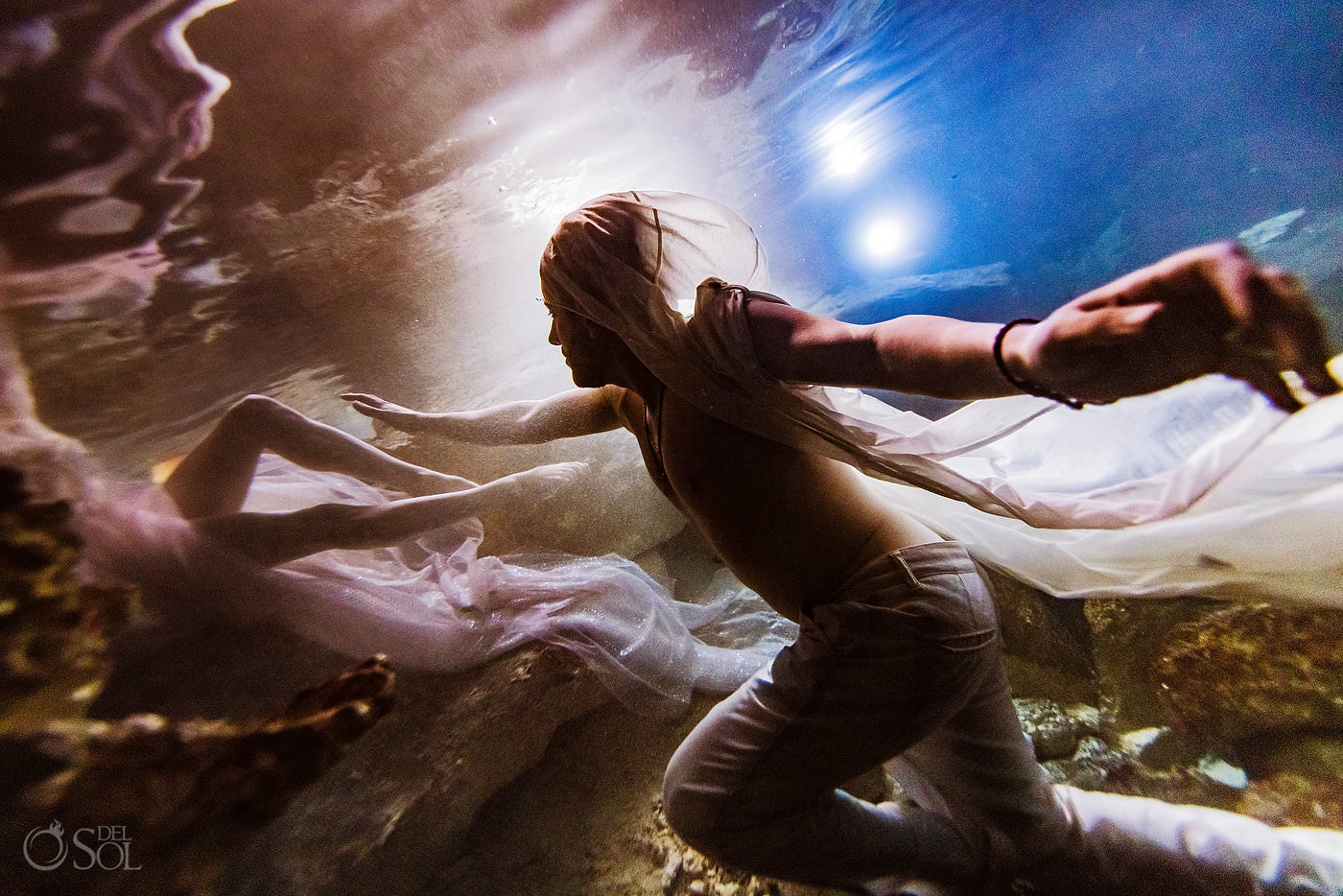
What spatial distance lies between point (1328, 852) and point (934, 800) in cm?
108

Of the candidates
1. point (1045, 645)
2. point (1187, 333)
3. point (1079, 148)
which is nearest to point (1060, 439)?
point (1187, 333)

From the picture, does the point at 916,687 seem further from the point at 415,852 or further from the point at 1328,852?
the point at 415,852

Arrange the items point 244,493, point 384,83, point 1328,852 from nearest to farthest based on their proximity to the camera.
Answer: point 1328,852, point 244,493, point 384,83

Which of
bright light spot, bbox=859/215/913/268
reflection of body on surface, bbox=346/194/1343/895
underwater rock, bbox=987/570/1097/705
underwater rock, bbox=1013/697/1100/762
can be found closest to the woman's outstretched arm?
reflection of body on surface, bbox=346/194/1343/895

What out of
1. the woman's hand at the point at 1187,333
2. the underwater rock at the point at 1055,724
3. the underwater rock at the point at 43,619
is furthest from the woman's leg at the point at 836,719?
the underwater rock at the point at 43,619

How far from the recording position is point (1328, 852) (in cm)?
148

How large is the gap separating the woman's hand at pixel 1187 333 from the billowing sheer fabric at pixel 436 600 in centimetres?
209

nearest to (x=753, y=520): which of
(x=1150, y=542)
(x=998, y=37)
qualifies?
(x=1150, y=542)

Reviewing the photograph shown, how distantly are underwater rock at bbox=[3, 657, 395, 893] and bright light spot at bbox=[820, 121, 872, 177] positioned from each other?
793 cm

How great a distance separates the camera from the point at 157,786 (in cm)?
90

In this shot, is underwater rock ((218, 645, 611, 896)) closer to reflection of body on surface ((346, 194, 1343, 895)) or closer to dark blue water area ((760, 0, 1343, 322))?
reflection of body on surface ((346, 194, 1343, 895))

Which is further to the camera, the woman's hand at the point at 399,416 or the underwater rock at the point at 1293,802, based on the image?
the woman's hand at the point at 399,416

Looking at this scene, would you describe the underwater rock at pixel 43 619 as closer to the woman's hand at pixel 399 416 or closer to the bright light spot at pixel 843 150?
the woman's hand at pixel 399 416

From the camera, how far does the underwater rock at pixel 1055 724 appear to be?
235 cm
